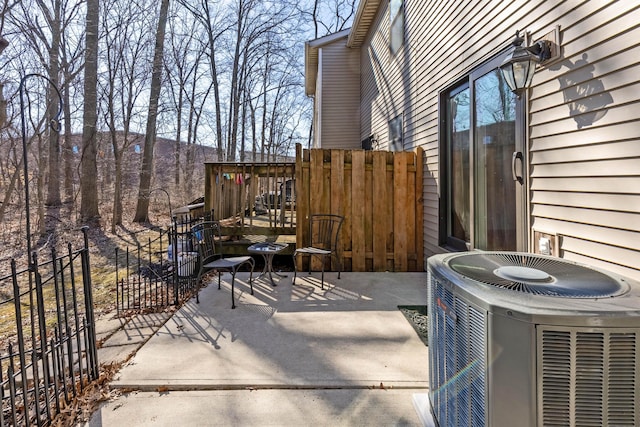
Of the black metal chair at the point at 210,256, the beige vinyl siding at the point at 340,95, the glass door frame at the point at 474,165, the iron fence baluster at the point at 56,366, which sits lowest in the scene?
the iron fence baluster at the point at 56,366

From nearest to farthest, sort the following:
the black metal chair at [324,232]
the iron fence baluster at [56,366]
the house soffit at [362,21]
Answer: the iron fence baluster at [56,366], the black metal chair at [324,232], the house soffit at [362,21]

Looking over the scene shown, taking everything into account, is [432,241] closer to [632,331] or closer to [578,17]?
[578,17]

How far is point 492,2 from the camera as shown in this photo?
317cm

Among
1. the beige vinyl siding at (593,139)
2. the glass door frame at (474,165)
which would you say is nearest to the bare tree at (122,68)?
the glass door frame at (474,165)

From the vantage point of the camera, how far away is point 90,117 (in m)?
9.88

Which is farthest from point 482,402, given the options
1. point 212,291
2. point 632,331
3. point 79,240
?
point 79,240

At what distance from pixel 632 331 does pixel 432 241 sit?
3.51 metres

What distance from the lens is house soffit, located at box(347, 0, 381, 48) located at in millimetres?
7742

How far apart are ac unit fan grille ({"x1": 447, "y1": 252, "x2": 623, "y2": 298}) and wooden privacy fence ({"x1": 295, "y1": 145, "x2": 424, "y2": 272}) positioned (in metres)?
2.94

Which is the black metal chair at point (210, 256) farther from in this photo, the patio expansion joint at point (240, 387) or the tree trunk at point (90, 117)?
the tree trunk at point (90, 117)

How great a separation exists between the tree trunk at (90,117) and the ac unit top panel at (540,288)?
36.6 ft

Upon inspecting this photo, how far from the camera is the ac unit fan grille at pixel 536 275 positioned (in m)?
1.27

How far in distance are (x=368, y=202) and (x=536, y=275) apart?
11.1ft

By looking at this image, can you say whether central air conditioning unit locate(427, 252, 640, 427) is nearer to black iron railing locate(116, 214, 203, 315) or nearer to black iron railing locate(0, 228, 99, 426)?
black iron railing locate(0, 228, 99, 426)
